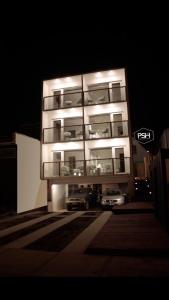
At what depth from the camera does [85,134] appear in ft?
61.5

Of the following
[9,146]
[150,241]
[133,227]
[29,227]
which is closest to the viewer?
[150,241]

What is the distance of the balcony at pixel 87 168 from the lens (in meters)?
17.9

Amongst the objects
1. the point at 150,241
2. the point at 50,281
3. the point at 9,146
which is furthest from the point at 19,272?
the point at 9,146

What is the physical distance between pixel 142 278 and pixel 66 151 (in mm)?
15894

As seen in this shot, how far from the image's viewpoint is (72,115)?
19859mm

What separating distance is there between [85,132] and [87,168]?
2.90m

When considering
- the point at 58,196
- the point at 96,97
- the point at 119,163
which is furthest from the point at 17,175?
the point at 96,97

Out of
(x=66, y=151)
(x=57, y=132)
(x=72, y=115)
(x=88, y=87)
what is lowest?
(x=66, y=151)

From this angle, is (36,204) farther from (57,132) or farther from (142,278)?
(142,278)

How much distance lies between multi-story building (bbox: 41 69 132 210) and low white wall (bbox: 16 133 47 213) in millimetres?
1012

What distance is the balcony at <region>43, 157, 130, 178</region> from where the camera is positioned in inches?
706

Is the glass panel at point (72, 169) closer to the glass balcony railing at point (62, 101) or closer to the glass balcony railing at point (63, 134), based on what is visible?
the glass balcony railing at point (63, 134)

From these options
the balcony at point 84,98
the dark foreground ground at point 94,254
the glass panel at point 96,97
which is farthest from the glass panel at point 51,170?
the dark foreground ground at point 94,254

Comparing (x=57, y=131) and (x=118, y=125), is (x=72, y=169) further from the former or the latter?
(x=118, y=125)
